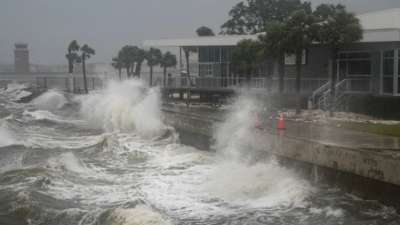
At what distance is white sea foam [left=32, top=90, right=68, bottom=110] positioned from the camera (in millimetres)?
52875

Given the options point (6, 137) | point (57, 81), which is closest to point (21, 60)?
point (57, 81)

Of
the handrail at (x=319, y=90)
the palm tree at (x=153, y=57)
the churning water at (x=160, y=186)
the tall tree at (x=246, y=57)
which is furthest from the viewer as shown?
the palm tree at (x=153, y=57)

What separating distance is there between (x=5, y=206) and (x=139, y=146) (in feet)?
34.2

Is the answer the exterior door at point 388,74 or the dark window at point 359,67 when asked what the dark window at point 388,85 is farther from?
the dark window at point 359,67

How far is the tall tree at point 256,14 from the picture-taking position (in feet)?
192

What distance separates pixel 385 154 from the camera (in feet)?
41.1

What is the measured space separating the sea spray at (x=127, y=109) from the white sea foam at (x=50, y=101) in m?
12.8

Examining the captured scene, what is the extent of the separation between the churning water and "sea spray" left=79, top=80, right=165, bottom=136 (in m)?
2.86

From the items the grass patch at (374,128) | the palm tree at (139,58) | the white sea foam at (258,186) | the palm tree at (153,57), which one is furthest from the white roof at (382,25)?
the palm tree at (139,58)

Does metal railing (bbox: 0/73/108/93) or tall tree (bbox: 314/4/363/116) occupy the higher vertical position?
tall tree (bbox: 314/4/363/116)

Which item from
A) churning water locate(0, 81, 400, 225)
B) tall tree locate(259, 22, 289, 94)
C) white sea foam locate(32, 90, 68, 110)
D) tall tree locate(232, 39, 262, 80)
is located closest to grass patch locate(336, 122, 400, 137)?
churning water locate(0, 81, 400, 225)

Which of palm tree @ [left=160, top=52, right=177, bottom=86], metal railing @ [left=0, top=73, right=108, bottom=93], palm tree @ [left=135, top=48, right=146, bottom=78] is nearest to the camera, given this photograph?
palm tree @ [left=160, top=52, right=177, bottom=86]

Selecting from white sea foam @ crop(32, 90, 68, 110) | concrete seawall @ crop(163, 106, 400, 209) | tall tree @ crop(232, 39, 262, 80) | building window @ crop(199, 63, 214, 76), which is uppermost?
tall tree @ crop(232, 39, 262, 80)

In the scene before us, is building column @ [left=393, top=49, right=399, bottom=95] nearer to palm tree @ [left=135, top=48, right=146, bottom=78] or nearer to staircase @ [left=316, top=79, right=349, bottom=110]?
staircase @ [left=316, top=79, right=349, bottom=110]
